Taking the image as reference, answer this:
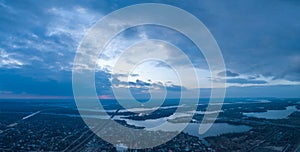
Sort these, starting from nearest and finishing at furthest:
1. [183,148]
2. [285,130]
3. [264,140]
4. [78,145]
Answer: [183,148]
[78,145]
[264,140]
[285,130]

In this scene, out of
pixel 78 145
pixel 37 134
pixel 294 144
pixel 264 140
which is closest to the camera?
pixel 78 145

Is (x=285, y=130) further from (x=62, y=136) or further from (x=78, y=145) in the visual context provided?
(x=62, y=136)

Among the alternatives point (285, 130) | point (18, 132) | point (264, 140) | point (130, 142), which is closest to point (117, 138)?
point (130, 142)

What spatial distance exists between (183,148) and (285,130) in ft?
32.5

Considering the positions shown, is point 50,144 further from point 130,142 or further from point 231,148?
point 231,148

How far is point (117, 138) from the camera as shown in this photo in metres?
12.2

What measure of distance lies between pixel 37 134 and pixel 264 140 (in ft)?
44.3

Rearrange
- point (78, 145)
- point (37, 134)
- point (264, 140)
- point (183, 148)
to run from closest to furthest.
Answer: point (183, 148)
point (78, 145)
point (264, 140)
point (37, 134)

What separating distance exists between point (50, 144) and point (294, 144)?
12707 millimetres

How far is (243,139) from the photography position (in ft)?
43.0

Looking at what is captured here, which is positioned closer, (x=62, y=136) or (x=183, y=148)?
(x=183, y=148)

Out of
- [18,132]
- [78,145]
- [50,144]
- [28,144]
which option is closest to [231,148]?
[78,145]

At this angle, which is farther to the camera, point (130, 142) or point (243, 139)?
point (243, 139)

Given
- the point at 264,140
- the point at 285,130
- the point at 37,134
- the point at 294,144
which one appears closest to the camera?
the point at 294,144
